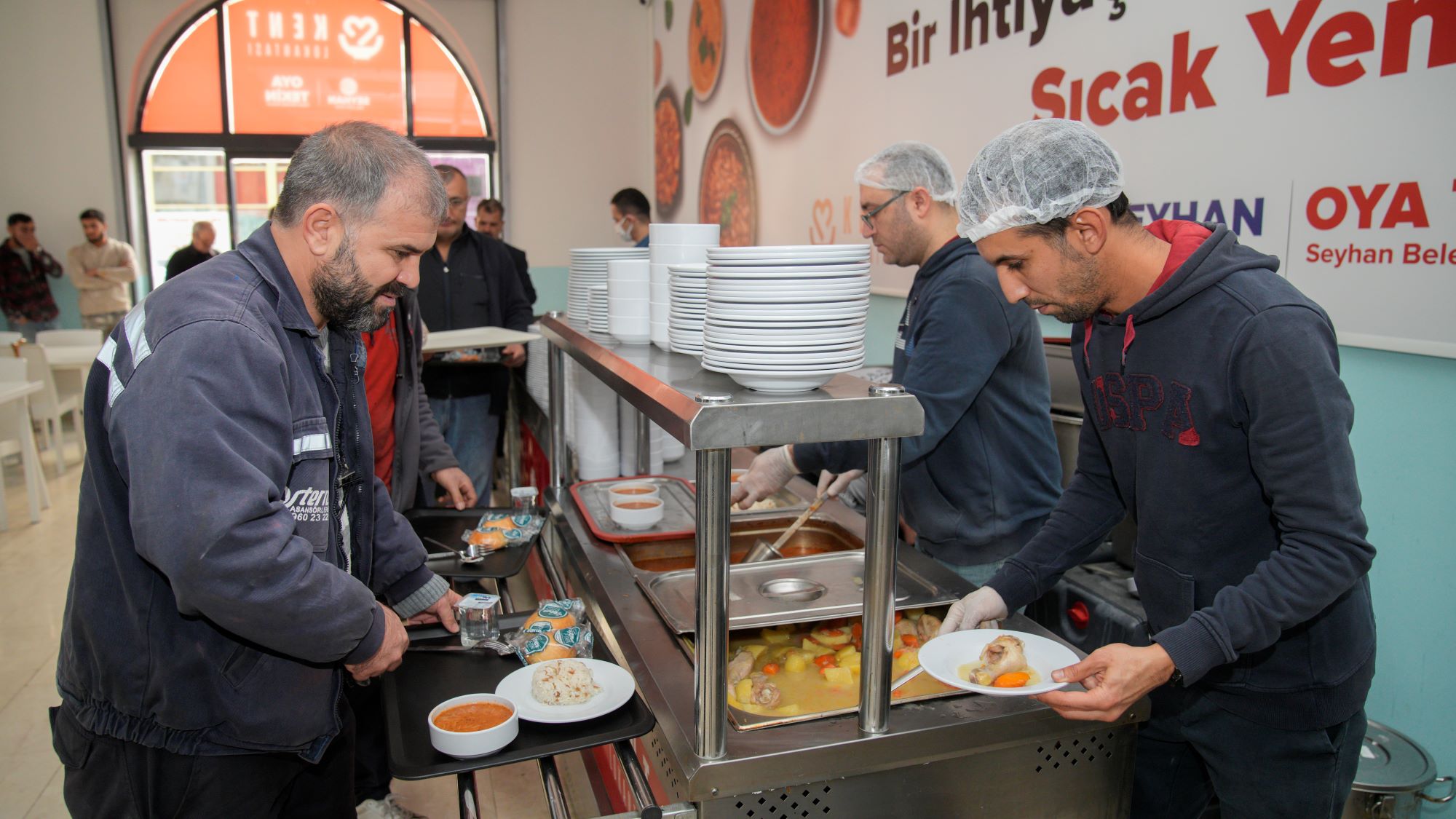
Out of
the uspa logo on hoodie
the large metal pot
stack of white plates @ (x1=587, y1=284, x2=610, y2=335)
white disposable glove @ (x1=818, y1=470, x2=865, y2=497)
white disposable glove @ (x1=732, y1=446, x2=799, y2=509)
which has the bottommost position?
the large metal pot

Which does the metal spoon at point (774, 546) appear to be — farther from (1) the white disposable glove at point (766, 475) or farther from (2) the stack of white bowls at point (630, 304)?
(2) the stack of white bowls at point (630, 304)

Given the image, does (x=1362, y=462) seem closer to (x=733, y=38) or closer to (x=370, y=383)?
(x=370, y=383)

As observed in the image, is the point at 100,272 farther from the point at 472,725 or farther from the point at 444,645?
the point at 472,725

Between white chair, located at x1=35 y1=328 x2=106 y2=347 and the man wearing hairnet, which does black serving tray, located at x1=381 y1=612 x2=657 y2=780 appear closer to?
the man wearing hairnet

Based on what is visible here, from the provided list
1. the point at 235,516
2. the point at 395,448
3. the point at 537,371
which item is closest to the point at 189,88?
the point at 537,371

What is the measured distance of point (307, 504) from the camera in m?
1.33

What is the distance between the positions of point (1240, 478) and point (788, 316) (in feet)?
2.30

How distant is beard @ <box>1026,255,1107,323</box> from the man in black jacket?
128 inches

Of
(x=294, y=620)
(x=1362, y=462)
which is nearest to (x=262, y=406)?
(x=294, y=620)

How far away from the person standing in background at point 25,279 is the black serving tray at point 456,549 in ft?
26.7

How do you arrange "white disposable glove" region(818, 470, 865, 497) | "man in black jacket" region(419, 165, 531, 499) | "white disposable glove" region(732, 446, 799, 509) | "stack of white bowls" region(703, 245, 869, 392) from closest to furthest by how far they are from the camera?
1. "stack of white bowls" region(703, 245, 869, 392)
2. "white disposable glove" region(732, 446, 799, 509)
3. "white disposable glove" region(818, 470, 865, 497)
4. "man in black jacket" region(419, 165, 531, 499)

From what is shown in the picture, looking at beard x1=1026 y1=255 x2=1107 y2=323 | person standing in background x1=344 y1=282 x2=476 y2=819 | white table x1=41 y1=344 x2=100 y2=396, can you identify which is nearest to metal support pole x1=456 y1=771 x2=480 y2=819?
beard x1=1026 y1=255 x2=1107 y2=323

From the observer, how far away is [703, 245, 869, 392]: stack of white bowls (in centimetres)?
126

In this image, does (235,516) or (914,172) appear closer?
(235,516)
